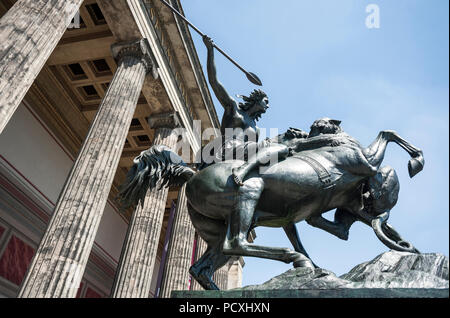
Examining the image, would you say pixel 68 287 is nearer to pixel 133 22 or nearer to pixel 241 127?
pixel 241 127

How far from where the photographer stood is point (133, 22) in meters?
10.9

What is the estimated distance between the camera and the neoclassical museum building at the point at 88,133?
6492mm

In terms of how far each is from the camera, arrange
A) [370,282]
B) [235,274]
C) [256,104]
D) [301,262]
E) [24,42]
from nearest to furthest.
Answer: [370,282] → [301,262] → [256,104] → [24,42] → [235,274]

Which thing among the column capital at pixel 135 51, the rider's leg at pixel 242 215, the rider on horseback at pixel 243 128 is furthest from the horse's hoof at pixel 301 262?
the column capital at pixel 135 51

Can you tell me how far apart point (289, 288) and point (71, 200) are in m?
6.34

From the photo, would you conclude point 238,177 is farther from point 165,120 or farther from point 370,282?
point 165,120

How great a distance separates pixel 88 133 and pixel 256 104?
6.31 metres

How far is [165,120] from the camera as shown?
1331cm

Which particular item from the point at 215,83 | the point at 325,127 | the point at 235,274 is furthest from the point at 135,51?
the point at 235,274

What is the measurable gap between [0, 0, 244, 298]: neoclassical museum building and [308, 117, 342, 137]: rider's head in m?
4.83

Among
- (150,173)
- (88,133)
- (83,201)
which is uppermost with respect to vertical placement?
(88,133)

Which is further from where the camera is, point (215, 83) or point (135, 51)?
point (135, 51)

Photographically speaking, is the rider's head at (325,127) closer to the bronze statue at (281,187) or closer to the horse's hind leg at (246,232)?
the bronze statue at (281,187)

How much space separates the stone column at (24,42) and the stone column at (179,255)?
8186 mm
